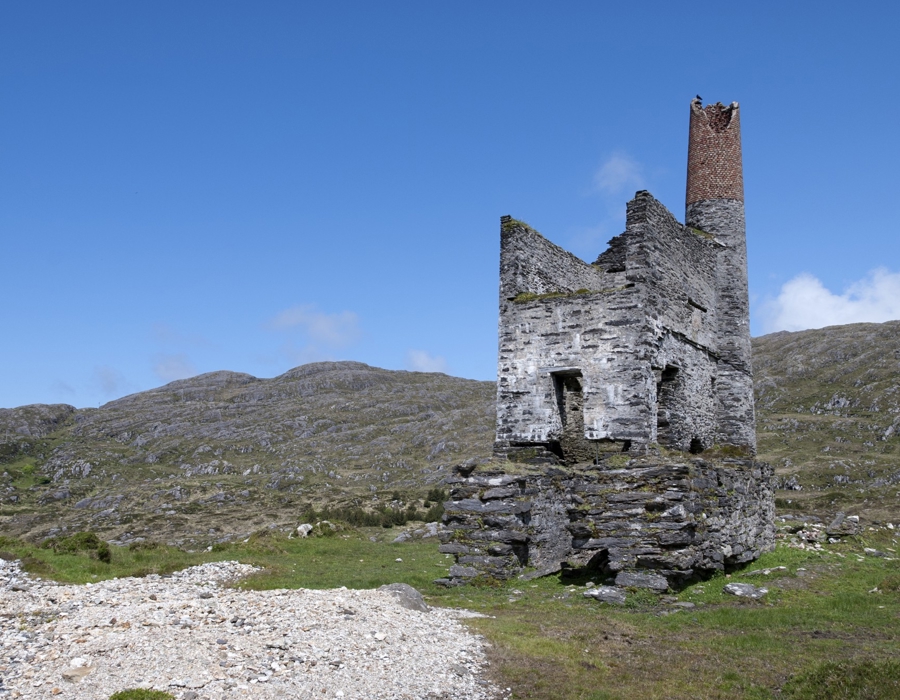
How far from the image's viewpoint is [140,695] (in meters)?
6.89

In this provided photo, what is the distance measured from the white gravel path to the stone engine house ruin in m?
4.50

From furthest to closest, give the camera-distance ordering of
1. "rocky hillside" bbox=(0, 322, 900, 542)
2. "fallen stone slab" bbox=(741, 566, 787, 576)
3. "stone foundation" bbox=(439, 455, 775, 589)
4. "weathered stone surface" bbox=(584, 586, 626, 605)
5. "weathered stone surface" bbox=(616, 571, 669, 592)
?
"rocky hillside" bbox=(0, 322, 900, 542) < "fallen stone slab" bbox=(741, 566, 787, 576) < "stone foundation" bbox=(439, 455, 775, 589) < "weathered stone surface" bbox=(616, 571, 669, 592) < "weathered stone surface" bbox=(584, 586, 626, 605)

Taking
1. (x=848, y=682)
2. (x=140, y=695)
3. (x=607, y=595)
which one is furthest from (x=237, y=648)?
(x=607, y=595)

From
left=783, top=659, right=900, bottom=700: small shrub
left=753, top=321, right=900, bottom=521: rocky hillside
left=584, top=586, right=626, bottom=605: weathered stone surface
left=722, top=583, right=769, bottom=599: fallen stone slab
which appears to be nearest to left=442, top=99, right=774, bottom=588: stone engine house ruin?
left=584, top=586, right=626, bottom=605: weathered stone surface

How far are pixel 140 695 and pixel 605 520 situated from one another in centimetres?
997

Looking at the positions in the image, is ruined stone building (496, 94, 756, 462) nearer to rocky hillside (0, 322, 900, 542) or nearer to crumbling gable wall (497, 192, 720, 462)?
crumbling gable wall (497, 192, 720, 462)

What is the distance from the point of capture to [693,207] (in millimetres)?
22734

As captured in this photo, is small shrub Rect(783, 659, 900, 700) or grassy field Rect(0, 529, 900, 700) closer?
small shrub Rect(783, 659, 900, 700)

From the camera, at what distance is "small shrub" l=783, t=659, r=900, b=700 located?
7.27 m

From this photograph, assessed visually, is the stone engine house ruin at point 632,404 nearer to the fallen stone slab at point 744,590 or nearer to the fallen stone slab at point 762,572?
the fallen stone slab at point 762,572

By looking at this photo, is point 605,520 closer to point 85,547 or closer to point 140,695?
point 140,695

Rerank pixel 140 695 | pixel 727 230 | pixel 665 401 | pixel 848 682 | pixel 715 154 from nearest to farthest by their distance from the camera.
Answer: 1. pixel 140 695
2. pixel 848 682
3. pixel 665 401
4. pixel 727 230
5. pixel 715 154

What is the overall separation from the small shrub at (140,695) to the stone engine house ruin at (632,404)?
29.7 feet

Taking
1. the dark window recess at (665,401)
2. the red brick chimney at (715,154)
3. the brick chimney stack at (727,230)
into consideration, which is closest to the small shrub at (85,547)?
the dark window recess at (665,401)
